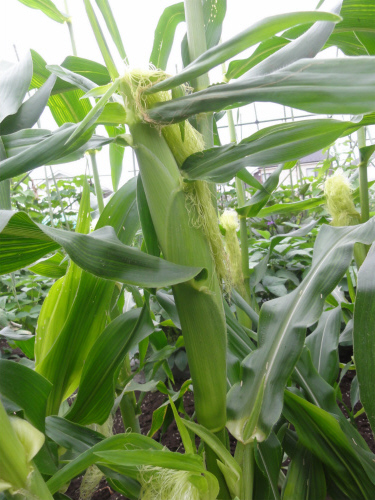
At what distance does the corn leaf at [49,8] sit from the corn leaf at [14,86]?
33 cm

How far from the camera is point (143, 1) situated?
1.16 metres

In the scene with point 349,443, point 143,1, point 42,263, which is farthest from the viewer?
point 143,1

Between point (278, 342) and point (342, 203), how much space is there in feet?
1.84

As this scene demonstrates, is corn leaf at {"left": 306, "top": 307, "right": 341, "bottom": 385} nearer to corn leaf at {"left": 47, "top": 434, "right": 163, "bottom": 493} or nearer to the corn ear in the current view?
the corn ear

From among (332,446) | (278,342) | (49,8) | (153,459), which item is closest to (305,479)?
(332,446)

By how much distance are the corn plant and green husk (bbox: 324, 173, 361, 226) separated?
12.0 inches

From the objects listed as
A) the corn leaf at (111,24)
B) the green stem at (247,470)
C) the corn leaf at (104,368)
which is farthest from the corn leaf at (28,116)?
the green stem at (247,470)

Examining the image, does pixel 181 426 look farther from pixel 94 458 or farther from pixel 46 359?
pixel 46 359

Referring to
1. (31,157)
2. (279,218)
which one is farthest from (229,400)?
(279,218)

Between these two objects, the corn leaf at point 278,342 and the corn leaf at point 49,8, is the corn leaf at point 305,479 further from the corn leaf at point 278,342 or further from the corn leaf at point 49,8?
the corn leaf at point 49,8

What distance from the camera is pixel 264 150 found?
1.44ft

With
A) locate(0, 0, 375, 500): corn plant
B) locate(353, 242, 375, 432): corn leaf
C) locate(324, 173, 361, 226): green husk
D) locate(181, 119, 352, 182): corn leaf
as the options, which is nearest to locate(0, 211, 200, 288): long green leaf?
locate(0, 0, 375, 500): corn plant

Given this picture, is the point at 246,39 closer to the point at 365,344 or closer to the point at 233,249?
the point at 365,344

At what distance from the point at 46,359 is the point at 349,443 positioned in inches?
18.7
